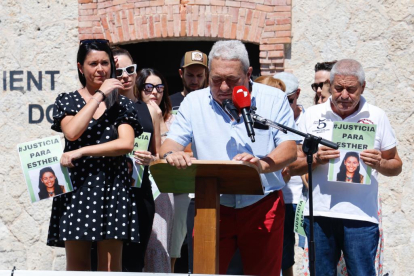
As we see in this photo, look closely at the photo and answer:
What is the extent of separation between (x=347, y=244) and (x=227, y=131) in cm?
144

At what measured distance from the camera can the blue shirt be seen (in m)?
5.18

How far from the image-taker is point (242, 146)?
516cm

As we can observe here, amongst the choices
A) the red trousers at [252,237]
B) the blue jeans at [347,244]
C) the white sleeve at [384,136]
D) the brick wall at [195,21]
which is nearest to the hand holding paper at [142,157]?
the red trousers at [252,237]

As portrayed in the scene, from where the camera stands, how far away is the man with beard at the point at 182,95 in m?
7.43

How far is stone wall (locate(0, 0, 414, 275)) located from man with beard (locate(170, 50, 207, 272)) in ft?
4.71

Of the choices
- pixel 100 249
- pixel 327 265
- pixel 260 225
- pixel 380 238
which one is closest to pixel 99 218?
pixel 100 249

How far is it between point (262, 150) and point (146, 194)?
138cm

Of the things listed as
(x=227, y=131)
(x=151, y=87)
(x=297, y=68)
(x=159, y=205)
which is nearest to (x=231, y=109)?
(x=227, y=131)

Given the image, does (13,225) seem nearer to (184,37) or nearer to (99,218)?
(184,37)

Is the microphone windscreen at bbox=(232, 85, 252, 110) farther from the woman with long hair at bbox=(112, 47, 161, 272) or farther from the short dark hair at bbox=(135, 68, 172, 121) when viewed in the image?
the short dark hair at bbox=(135, 68, 172, 121)

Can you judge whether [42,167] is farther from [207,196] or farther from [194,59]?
[194,59]

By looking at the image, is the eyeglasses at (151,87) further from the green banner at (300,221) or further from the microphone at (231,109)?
the microphone at (231,109)

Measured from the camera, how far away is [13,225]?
9.25 metres

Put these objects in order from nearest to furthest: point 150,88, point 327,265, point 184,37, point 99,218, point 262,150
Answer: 1. point 262,150
2. point 99,218
3. point 327,265
4. point 150,88
5. point 184,37
